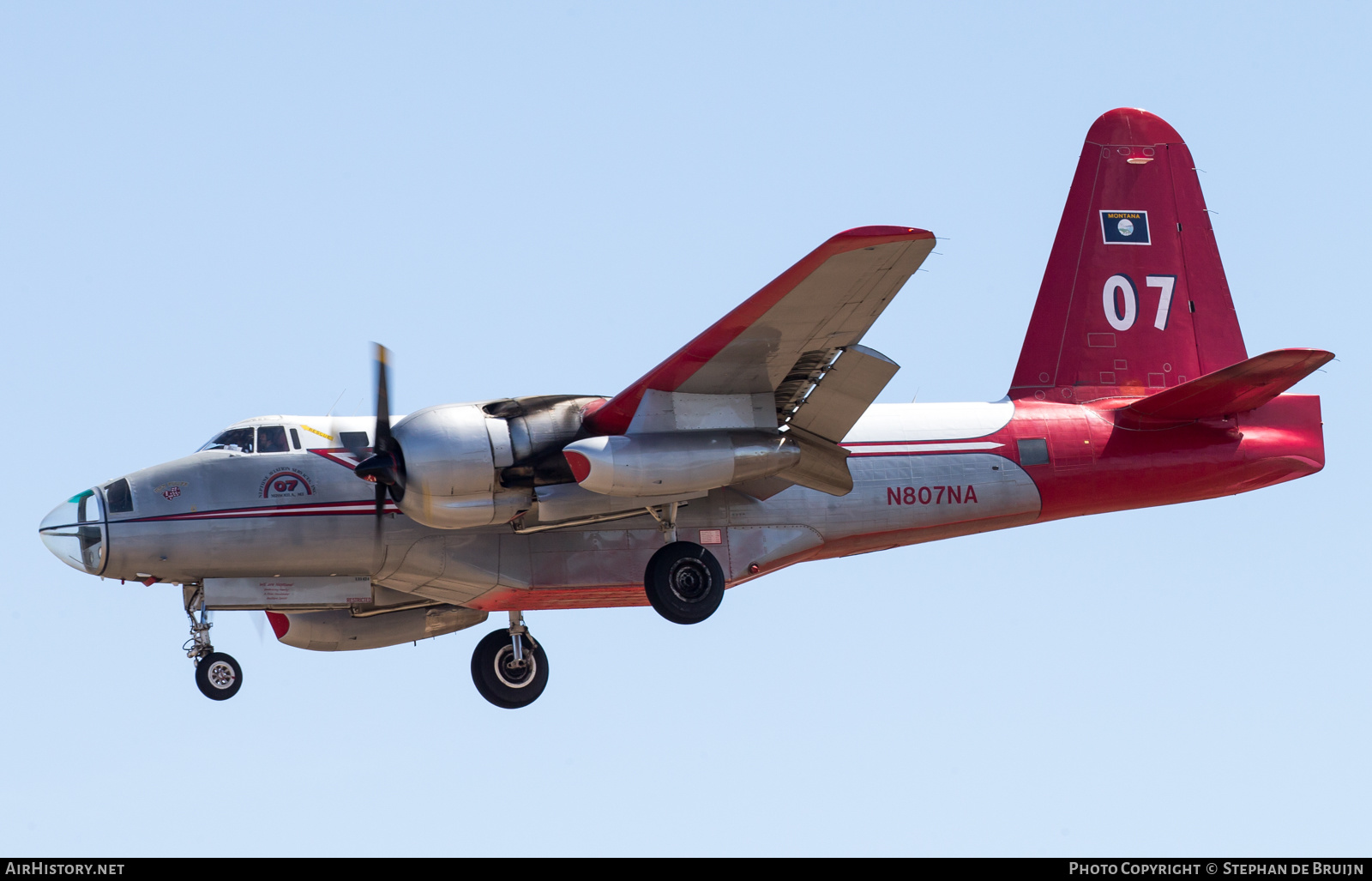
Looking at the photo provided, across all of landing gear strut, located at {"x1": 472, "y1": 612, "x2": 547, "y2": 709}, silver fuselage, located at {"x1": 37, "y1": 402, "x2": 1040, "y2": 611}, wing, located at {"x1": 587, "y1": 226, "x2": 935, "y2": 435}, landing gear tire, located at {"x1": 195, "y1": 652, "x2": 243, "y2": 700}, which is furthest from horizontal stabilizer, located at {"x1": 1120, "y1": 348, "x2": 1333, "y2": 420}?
landing gear tire, located at {"x1": 195, "y1": 652, "x2": 243, "y2": 700}

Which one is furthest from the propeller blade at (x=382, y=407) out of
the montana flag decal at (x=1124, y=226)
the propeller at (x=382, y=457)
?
the montana flag decal at (x=1124, y=226)

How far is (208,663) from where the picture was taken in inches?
749

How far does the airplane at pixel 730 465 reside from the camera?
57.5ft

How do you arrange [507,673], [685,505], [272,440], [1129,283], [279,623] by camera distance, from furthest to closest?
1. [1129,283]
2. [507,673]
3. [279,623]
4. [685,505]
5. [272,440]

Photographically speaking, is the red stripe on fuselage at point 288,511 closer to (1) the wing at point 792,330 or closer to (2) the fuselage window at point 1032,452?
(1) the wing at point 792,330

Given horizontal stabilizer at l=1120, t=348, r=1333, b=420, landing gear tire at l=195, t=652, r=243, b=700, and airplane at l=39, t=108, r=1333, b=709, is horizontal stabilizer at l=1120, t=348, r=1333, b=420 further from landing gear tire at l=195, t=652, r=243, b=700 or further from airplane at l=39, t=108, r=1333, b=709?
landing gear tire at l=195, t=652, r=243, b=700

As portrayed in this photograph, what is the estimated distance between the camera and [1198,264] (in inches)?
925

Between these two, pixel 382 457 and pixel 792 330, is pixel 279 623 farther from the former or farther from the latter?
pixel 792 330

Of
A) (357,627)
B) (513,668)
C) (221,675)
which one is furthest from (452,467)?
(513,668)

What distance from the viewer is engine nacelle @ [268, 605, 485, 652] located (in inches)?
836

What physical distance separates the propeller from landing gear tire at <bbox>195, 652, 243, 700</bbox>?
245cm

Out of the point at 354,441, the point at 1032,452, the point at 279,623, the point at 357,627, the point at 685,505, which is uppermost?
the point at 354,441

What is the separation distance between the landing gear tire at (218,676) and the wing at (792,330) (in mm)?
5085

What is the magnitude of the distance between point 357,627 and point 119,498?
383 centimetres
